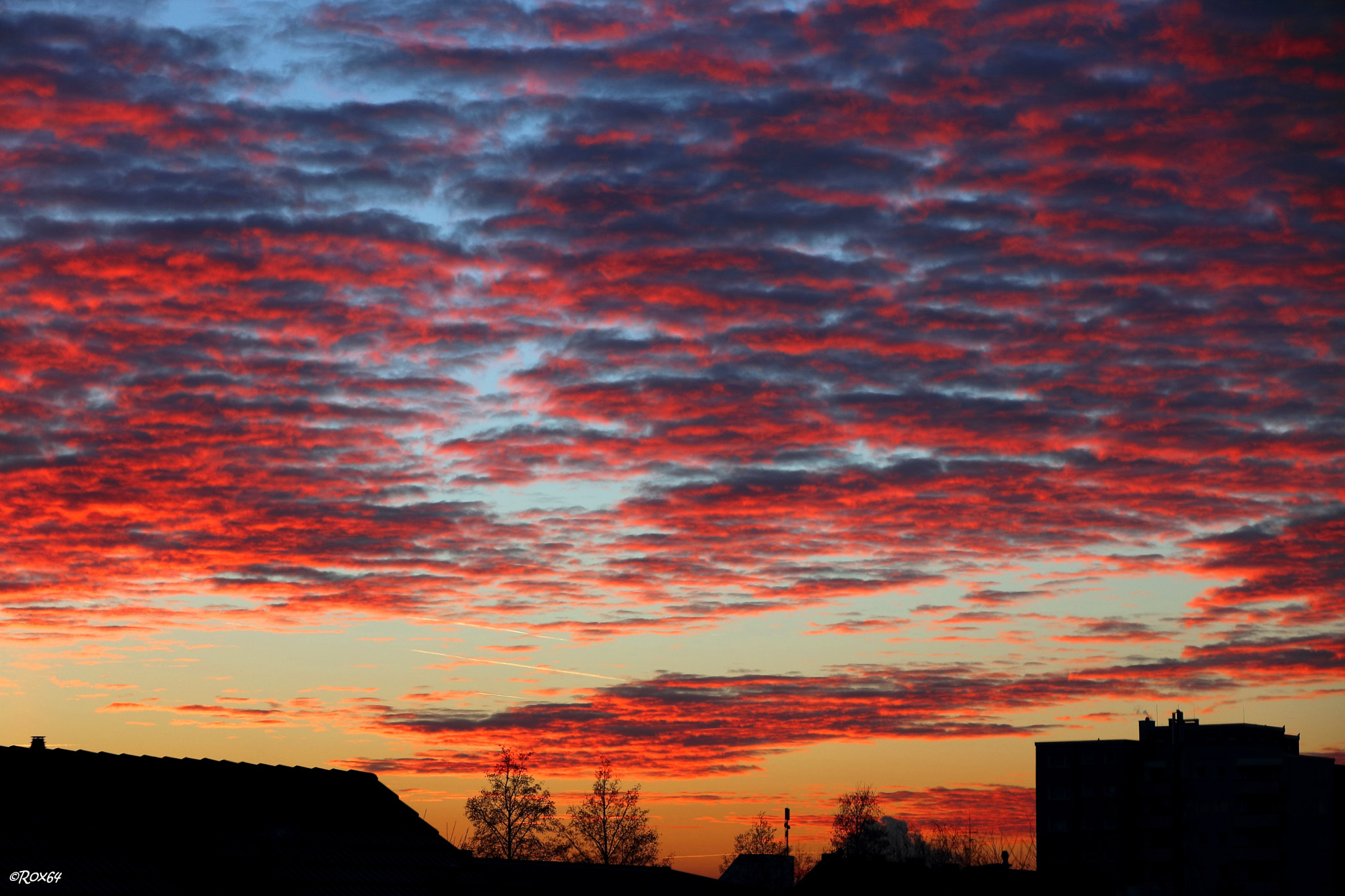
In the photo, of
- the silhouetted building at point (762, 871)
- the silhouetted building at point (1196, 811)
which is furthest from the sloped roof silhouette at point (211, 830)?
the silhouetted building at point (1196, 811)

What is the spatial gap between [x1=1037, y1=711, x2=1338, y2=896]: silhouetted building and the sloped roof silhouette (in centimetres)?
12102

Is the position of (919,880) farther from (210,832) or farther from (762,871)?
(210,832)

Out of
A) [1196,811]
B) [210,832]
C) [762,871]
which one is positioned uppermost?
[210,832]

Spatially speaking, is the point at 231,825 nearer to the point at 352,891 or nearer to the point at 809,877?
the point at 352,891

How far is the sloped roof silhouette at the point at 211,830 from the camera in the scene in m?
36.6

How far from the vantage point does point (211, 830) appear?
133ft

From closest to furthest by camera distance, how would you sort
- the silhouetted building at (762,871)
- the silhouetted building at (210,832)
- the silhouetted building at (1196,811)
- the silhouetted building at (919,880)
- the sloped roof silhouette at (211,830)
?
the silhouetted building at (210,832) → the sloped roof silhouette at (211,830) → the silhouetted building at (919,880) → the silhouetted building at (762,871) → the silhouetted building at (1196,811)

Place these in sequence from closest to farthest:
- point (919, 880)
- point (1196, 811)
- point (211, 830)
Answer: point (211, 830) < point (919, 880) < point (1196, 811)

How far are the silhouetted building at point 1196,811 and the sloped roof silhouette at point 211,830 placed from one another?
121m

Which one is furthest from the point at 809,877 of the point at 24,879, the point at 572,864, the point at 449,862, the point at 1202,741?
the point at 1202,741

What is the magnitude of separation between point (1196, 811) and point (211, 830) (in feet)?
484

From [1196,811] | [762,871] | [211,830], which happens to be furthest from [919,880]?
[1196,811]

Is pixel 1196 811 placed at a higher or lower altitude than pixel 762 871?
higher

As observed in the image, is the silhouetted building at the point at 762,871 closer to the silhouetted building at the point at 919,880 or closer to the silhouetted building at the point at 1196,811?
the silhouetted building at the point at 919,880
